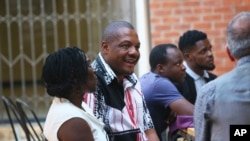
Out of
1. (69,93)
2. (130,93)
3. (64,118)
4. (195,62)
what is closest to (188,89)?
(195,62)

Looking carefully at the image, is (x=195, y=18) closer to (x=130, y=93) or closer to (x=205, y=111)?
(x=130, y=93)

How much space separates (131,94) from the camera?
4480mm

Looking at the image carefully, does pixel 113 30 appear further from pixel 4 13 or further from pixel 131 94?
pixel 4 13

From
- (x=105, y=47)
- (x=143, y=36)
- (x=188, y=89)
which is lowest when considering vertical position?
(x=188, y=89)

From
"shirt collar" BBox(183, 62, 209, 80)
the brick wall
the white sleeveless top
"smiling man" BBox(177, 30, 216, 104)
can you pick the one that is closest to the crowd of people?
the white sleeveless top

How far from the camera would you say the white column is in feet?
27.9

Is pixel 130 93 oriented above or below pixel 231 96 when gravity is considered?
below

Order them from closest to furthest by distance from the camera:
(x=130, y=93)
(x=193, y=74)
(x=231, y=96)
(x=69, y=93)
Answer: (x=231, y=96) → (x=69, y=93) → (x=130, y=93) → (x=193, y=74)

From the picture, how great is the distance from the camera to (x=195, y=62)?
20.8ft

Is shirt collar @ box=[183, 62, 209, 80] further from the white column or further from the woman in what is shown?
the woman

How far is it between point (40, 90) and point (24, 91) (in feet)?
0.64

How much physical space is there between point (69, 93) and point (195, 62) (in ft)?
8.98

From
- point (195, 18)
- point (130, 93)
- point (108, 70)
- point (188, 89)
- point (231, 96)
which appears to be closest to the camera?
point (231, 96)

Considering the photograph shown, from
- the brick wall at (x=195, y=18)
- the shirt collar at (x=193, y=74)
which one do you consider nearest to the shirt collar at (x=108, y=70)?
the shirt collar at (x=193, y=74)
